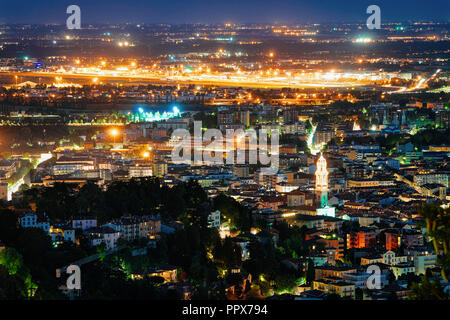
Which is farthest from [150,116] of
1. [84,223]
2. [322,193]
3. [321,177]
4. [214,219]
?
[84,223]

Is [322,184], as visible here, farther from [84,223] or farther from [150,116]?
[150,116]

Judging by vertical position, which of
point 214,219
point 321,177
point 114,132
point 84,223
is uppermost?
point 114,132

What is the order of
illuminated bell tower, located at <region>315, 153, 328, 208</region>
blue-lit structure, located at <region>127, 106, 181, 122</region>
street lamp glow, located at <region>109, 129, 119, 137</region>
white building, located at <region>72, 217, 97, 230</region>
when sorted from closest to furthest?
white building, located at <region>72, 217, 97, 230</region> < illuminated bell tower, located at <region>315, 153, 328, 208</region> < street lamp glow, located at <region>109, 129, 119, 137</region> < blue-lit structure, located at <region>127, 106, 181, 122</region>

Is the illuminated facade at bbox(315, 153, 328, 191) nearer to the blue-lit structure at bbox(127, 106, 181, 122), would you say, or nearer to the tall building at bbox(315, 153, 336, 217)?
the tall building at bbox(315, 153, 336, 217)

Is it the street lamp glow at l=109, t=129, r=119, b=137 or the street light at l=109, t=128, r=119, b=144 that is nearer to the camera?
the street light at l=109, t=128, r=119, b=144

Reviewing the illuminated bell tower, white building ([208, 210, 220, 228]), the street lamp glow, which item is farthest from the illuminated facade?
the street lamp glow

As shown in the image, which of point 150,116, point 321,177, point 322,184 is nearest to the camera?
point 322,184

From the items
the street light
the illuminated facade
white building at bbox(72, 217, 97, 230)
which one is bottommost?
white building at bbox(72, 217, 97, 230)

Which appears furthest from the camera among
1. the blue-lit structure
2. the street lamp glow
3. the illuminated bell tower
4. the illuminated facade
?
the blue-lit structure

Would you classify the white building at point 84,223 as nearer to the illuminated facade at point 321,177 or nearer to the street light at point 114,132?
the illuminated facade at point 321,177

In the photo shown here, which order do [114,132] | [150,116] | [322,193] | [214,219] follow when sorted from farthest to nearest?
[150,116], [114,132], [322,193], [214,219]

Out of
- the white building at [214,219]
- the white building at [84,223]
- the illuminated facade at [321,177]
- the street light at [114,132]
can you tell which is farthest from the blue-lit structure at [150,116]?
the white building at [84,223]
